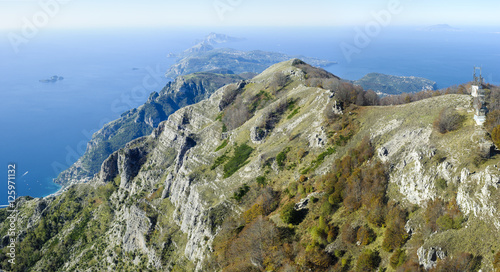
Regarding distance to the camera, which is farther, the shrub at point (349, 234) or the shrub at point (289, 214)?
the shrub at point (289, 214)

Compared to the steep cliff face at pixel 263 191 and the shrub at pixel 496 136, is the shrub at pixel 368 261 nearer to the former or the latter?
the steep cliff face at pixel 263 191

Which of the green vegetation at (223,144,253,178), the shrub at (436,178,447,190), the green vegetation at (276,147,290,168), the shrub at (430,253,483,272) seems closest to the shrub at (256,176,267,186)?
the green vegetation at (276,147,290,168)

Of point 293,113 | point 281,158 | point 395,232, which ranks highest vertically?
point 293,113

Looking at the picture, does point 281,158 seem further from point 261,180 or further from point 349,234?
point 349,234

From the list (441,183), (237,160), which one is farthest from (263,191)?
(441,183)

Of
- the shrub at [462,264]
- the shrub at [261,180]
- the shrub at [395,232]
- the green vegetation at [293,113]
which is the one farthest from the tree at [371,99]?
the shrub at [462,264]

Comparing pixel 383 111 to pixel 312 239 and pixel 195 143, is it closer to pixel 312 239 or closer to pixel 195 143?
pixel 312 239
